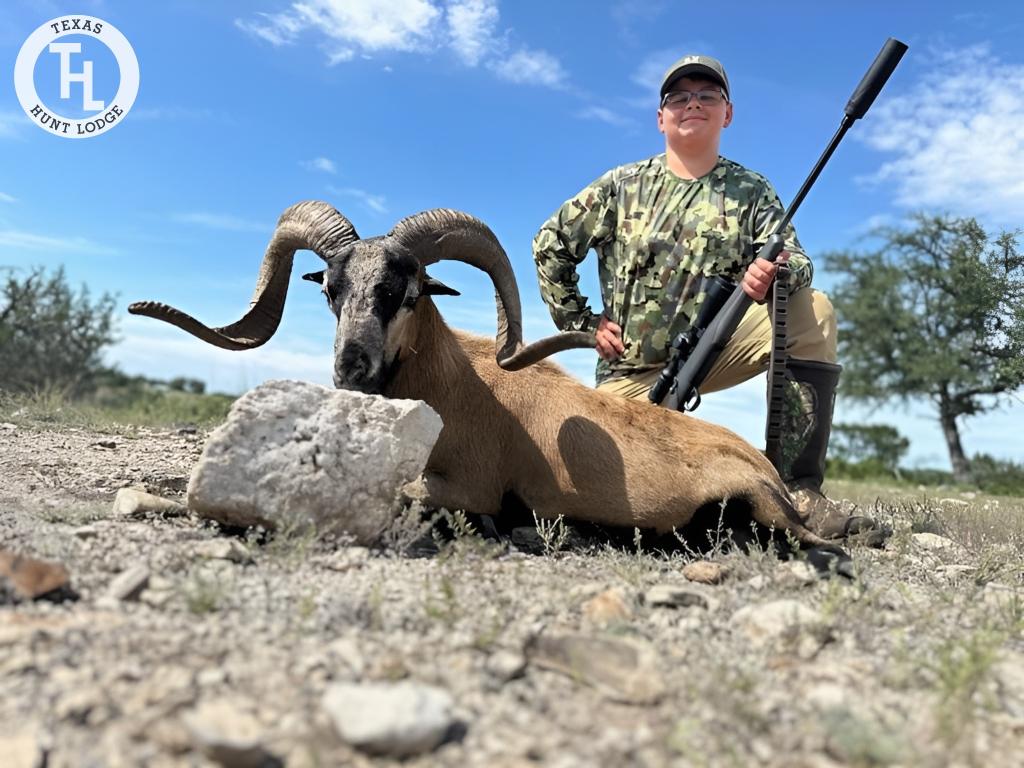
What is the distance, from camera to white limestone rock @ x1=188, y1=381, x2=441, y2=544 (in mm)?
4801

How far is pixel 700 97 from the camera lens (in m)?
8.05

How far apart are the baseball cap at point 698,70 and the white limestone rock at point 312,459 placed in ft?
16.1

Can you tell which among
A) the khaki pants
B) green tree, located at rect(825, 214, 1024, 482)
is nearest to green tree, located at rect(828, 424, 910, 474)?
green tree, located at rect(825, 214, 1024, 482)

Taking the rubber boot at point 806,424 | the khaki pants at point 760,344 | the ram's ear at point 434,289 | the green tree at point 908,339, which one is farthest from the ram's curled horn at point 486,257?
the green tree at point 908,339

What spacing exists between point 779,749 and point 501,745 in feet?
3.02

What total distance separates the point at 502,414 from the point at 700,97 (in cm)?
402

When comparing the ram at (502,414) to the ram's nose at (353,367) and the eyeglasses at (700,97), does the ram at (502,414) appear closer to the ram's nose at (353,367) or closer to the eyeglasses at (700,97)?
the ram's nose at (353,367)

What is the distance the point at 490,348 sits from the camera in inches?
263

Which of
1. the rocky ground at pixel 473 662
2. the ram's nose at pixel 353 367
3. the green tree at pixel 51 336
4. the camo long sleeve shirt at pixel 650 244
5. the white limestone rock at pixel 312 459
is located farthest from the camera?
the green tree at pixel 51 336

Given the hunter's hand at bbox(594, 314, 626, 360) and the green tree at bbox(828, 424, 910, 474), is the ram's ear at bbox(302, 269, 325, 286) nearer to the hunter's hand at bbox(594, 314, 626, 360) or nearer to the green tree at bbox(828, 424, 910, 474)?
the hunter's hand at bbox(594, 314, 626, 360)

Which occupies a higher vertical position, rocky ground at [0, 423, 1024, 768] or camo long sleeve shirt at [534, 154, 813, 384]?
camo long sleeve shirt at [534, 154, 813, 384]

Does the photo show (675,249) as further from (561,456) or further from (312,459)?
(312,459)

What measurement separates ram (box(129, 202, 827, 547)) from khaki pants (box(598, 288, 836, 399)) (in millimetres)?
1460

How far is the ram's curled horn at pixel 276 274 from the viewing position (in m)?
6.29
